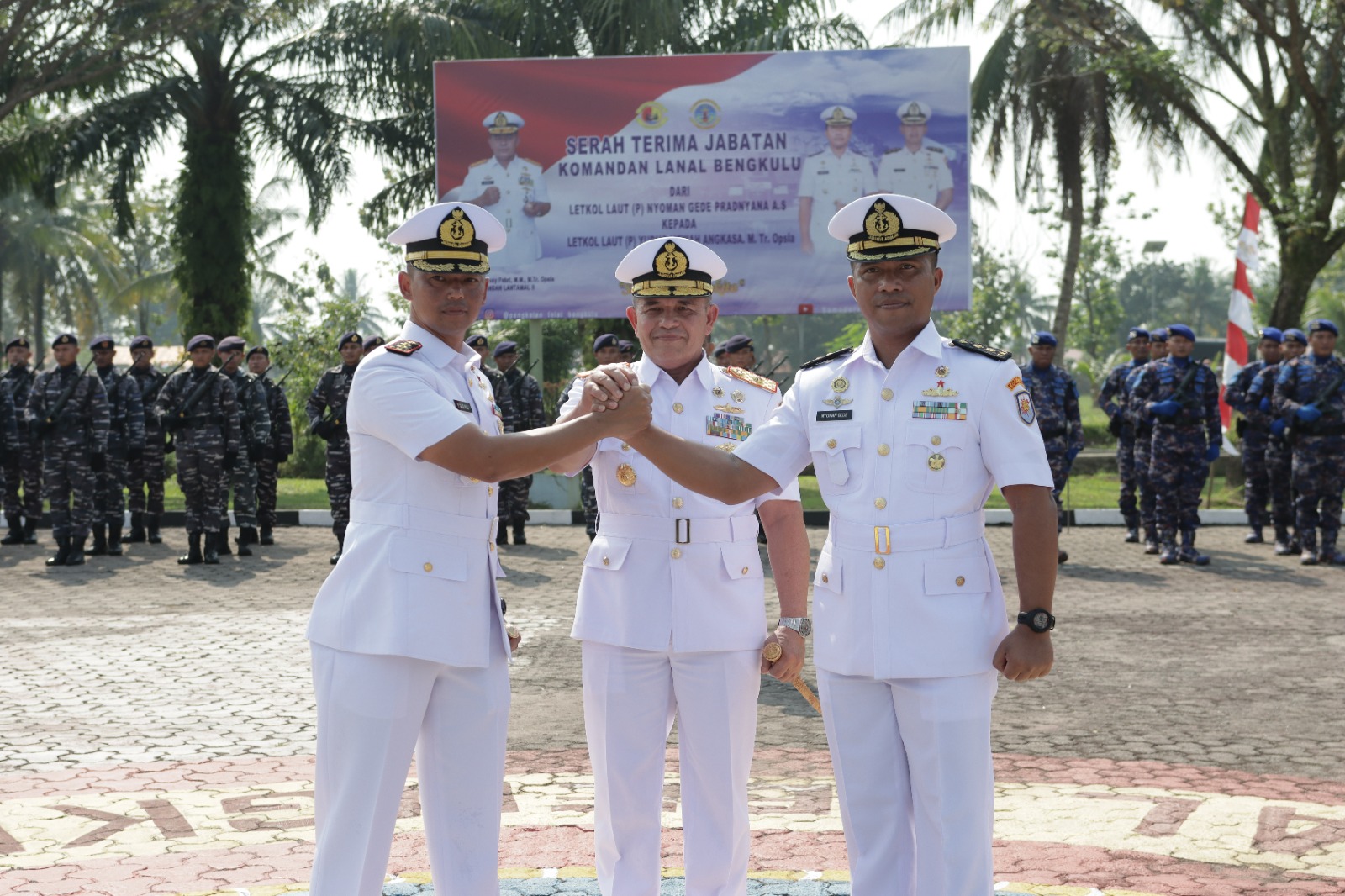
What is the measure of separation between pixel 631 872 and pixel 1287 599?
8.14 meters

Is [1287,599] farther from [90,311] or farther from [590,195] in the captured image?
[90,311]

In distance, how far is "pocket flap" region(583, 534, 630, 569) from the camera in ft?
12.7

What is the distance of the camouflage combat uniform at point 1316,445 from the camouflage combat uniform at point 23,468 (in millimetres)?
12238

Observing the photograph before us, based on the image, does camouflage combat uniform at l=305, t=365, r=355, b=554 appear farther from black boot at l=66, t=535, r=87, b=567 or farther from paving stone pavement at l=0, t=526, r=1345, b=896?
black boot at l=66, t=535, r=87, b=567

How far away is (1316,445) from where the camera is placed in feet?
40.9

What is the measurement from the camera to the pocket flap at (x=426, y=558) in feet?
11.0

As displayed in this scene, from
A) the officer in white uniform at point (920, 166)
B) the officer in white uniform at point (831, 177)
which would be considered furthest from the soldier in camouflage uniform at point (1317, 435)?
the officer in white uniform at point (831, 177)

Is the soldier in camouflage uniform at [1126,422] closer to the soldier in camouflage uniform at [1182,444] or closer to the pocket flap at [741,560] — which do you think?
the soldier in camouflage uniform at [1182,444]

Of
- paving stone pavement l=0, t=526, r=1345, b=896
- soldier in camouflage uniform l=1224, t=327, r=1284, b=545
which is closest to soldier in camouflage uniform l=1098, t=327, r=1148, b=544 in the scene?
soldier in camouflage uniform l=1224, t=327, r=1284, b=545

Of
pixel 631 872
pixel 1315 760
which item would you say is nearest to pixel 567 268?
pixel 1315 760

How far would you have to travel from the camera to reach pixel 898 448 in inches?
131

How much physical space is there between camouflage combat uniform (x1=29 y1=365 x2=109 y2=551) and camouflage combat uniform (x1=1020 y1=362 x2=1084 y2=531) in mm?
8413

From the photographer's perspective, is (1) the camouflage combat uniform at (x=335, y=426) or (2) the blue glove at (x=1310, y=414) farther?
(1) the camouflage combat uniform at (x=335, y=426)

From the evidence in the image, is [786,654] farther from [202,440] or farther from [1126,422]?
[1126,422]
